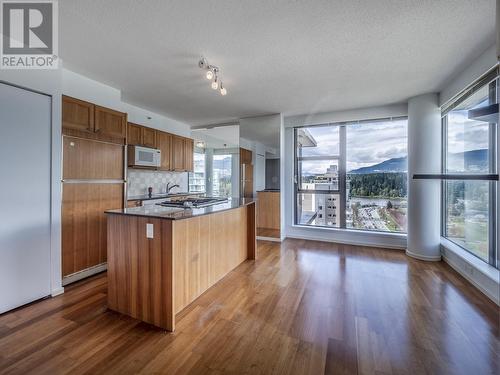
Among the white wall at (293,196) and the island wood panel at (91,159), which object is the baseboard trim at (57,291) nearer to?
the island wood panel at (91,159)

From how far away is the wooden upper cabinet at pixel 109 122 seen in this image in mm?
2992

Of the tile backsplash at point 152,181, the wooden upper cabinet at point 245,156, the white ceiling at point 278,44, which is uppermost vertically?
the white ceiling at point 278,44

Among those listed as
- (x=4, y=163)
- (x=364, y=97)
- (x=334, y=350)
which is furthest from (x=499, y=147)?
(x=4, y=163)

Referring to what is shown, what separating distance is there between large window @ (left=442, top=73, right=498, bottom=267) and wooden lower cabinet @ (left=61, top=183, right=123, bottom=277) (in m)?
4.32

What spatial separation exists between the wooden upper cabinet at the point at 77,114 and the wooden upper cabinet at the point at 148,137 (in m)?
1.23

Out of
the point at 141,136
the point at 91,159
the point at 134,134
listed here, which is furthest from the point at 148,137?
the point at 91,159

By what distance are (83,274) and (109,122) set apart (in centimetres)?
199

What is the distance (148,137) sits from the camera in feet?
13.9

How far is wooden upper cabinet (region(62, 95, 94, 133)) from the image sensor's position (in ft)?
8.69

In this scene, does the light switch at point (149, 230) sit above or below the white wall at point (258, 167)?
below

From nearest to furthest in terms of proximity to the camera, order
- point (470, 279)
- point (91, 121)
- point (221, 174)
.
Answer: point (470, 279), point (91, 121), point (221, 174)

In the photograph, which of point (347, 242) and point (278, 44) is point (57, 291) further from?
point (347, 242)

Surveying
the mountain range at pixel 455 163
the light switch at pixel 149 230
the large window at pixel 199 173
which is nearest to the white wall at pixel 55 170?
the light switch at pixel 149 230

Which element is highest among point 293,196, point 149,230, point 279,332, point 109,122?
point 109,122
